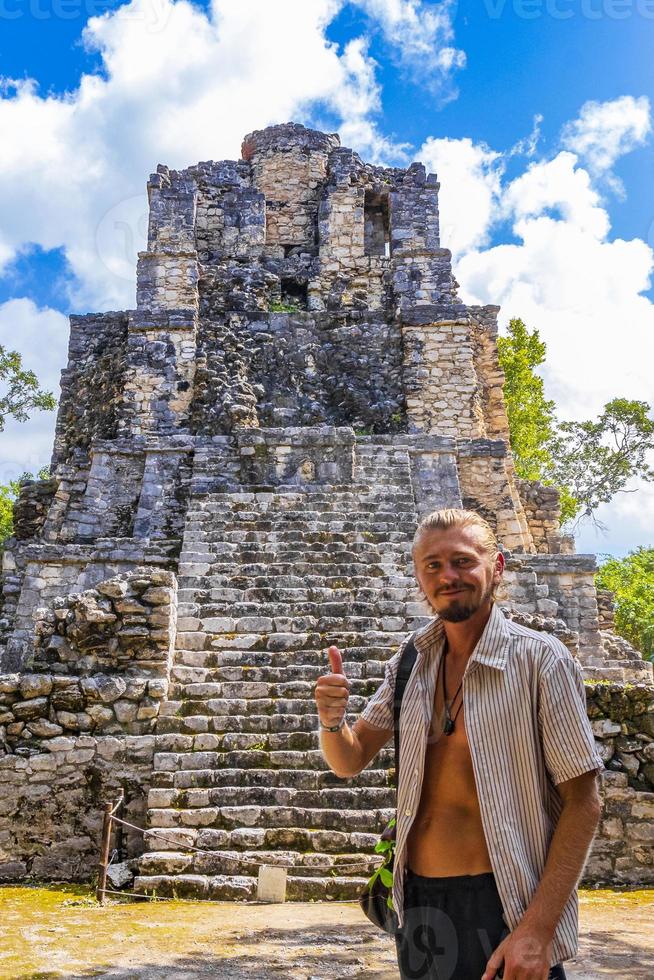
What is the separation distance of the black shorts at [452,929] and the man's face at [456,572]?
23.6 inches

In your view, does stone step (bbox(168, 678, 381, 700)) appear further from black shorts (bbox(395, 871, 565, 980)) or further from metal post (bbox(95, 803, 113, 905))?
black shorts (bbox(395, 871, 565, 980))

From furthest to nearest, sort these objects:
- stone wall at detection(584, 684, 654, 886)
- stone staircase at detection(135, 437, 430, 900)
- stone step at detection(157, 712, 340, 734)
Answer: stone step at detection(157, 712, 340, 734) → stone wall at detection(584, 684, 654, 886) → stone staircase at detection(135, 437, 430, 900)

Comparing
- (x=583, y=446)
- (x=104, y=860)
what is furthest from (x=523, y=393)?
(x=104, y=860)

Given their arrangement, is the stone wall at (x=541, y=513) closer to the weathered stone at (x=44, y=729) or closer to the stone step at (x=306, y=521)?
the stone step at (x=306, y=521)

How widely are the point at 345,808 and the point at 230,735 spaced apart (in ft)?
3.17

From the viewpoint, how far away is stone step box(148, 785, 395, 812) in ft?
16.6

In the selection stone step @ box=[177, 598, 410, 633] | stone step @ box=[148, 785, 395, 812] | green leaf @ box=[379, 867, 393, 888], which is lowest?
stone step @ box=[148, 785, 395, 812]

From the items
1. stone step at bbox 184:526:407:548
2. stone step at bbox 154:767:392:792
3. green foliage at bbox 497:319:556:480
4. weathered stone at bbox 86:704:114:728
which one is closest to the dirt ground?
stone step at bbox 154:767:392:792

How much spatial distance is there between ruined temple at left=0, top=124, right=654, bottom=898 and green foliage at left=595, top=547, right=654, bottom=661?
9.71 meters

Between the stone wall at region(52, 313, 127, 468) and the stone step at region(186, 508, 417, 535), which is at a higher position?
the stone wall at region(52, 313, 127, 468)

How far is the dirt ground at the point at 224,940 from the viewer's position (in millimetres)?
3139

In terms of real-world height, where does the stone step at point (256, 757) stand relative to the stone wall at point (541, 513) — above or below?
below

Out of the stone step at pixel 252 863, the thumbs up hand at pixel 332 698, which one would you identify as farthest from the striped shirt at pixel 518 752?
the stone step at pixel 252 863

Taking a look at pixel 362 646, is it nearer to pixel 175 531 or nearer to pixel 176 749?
pixel 176 749
